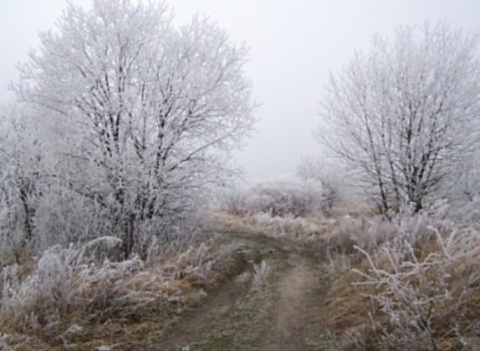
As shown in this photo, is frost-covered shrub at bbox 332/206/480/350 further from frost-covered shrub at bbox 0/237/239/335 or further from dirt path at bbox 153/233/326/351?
frost-covered shrub at bbox 0/237/239/335

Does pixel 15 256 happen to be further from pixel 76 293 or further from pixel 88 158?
pixel 76 293

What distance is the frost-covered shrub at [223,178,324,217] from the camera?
25.5m

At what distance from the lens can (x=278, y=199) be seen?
2594 cm

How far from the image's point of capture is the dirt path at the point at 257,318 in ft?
17.4

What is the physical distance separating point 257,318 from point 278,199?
19.8 meters

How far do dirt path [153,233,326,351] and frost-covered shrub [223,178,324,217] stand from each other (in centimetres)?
1581

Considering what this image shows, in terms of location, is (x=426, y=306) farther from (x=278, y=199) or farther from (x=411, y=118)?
(x=278, y=199)

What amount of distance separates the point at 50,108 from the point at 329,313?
29.5 ft

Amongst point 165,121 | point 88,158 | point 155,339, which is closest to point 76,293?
point 155,339

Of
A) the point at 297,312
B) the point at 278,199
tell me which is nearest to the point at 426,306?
the point at 297,312

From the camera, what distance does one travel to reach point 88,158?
35.2 feet

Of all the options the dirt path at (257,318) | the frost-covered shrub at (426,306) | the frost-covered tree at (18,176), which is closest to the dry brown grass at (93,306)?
the dirt path at (257,318)

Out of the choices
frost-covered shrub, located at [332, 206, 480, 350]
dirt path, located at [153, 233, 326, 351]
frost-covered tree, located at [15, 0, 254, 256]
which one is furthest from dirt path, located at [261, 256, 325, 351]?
frost-covered tree, located at [15, 0, 254, 256]

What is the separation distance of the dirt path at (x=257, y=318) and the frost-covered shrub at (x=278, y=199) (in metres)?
15.8
